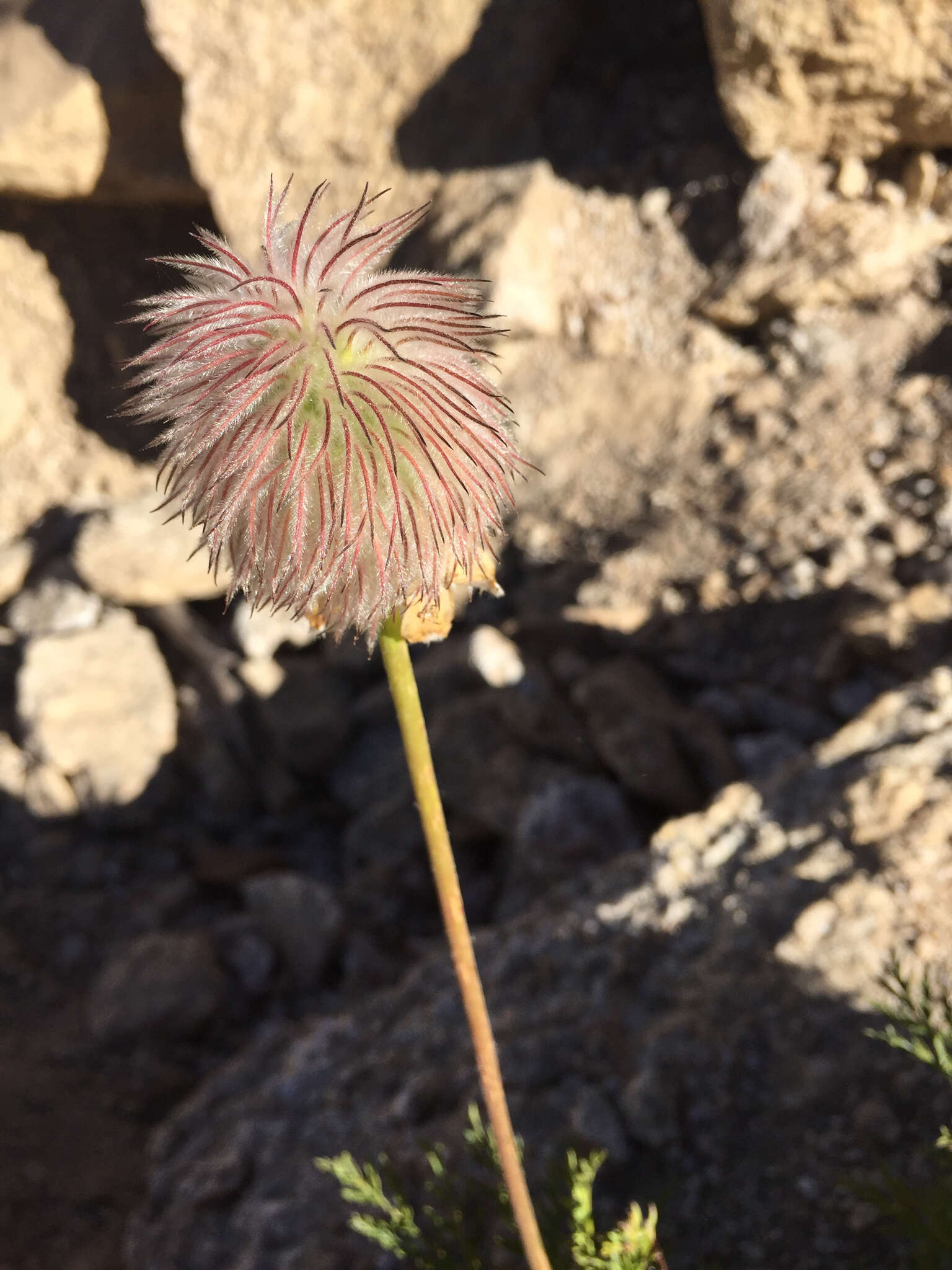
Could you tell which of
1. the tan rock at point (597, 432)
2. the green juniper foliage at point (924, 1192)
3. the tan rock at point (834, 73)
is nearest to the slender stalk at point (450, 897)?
the green juniper foliage at point (924, 1192)

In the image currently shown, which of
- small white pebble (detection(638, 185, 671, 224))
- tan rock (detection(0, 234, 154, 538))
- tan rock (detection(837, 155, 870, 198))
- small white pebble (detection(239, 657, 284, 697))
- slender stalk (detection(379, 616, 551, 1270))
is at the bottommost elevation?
slender stalk (detection(379, 616, 551, 1270))

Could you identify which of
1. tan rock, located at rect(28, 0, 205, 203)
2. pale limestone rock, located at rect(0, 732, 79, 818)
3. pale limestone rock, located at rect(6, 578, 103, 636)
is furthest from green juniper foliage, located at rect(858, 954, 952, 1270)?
tan rock, located at rect(28, 0, 205, 203)

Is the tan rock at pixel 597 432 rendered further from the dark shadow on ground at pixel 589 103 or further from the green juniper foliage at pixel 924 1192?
the green juniper foliage at pixel 924 1192

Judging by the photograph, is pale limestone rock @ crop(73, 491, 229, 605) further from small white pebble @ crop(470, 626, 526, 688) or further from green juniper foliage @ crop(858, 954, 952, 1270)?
green juniper foliage @ crop(858, 954, 952, 1270)

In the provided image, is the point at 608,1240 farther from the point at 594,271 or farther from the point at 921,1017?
the point at 594,271

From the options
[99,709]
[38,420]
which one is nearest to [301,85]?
[38,420]

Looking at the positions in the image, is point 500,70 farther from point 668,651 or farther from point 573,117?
point 668,651

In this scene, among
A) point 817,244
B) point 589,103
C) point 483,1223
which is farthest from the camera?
point 589,103
